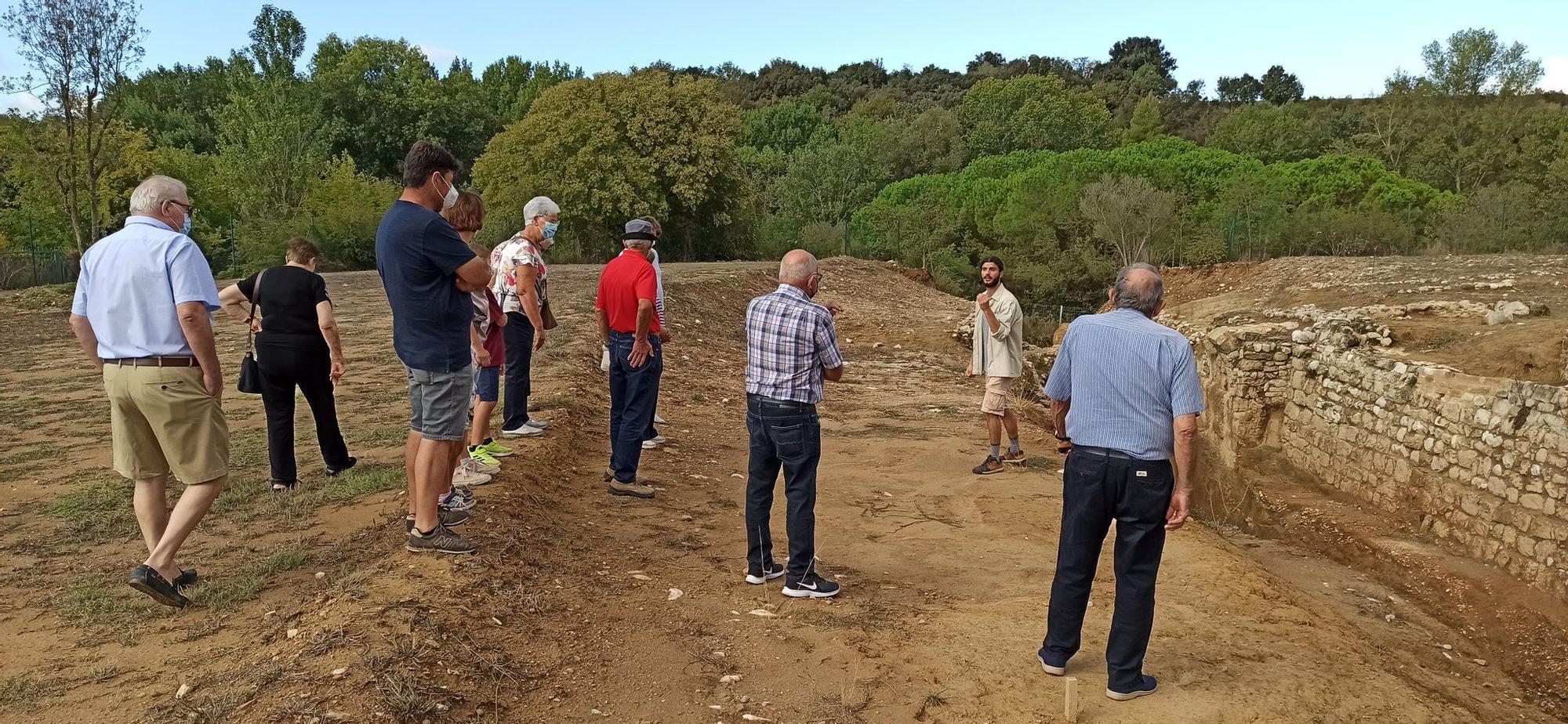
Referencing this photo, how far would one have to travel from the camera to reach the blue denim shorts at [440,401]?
496 centimetres

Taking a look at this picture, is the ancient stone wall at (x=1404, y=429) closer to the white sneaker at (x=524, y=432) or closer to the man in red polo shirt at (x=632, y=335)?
the man in red polo shirt at (x=632, y=335)

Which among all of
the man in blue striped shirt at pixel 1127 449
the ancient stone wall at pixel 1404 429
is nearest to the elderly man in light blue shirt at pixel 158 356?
the man in blue striped shirt at pixel 1127 449

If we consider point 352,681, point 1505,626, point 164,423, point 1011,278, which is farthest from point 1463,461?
point 1011,278

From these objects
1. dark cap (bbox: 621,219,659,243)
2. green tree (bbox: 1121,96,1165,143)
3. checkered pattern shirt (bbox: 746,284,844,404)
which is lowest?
checkered pattern shirt (bbox: 746,284,844,404)

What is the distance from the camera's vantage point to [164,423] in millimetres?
4664

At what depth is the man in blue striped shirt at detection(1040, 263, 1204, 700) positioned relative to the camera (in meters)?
4.18

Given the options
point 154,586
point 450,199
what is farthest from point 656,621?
point 450,199

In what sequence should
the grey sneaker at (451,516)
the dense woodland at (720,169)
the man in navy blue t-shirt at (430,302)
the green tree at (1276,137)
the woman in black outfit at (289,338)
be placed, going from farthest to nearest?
the green tree at (1276,137) → the dense woodland at (720,169) → the woman in black outfit at (289,338) → the grey sneaker at (451,516) → the man in navy blue t-shirt at (430,302)

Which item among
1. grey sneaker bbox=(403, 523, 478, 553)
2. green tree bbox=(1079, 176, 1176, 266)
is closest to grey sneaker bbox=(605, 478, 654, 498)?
grey sneaker bbox=(403, 523, 478, 553)

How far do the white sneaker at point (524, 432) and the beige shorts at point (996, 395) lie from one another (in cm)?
378

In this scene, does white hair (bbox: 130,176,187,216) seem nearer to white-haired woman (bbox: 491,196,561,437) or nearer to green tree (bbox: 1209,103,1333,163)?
white-haired woman (bbox: 491,196,561,437)

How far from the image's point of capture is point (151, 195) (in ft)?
15.3

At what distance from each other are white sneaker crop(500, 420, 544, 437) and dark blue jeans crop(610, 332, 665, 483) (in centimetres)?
130

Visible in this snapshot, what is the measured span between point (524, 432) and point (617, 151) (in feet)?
89.3
